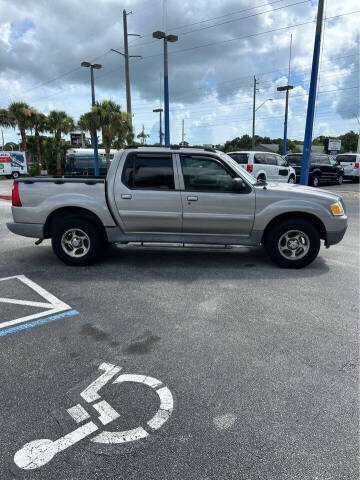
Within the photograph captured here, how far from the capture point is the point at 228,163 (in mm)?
5492

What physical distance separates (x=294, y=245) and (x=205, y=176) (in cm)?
175

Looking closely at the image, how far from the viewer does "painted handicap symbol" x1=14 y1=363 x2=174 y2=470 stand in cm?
203

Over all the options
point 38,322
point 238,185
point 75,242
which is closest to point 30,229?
point 75,242

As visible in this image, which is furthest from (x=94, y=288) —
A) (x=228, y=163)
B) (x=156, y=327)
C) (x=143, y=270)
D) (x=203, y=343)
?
(x=228, y=163)

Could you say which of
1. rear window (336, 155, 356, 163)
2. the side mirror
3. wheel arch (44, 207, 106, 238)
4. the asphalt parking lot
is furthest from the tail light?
rear window (336, 155, 356, 163)

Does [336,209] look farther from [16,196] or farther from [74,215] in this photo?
[16,196]

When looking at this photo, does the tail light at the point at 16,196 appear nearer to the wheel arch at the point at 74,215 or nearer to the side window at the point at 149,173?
the wheel arch at the point at 74,215

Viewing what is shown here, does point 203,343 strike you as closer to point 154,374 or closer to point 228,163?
point 154,374

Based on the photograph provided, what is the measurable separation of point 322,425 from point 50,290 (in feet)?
11.7

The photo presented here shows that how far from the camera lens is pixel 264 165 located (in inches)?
658

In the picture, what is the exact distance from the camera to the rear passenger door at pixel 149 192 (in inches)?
Answer: 215

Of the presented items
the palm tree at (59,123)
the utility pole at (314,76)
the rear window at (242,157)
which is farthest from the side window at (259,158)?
the palm tree at (59,123)

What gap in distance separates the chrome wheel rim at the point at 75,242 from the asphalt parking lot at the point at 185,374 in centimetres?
57

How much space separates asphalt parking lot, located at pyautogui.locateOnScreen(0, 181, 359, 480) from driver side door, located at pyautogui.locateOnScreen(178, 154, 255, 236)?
0.85m
